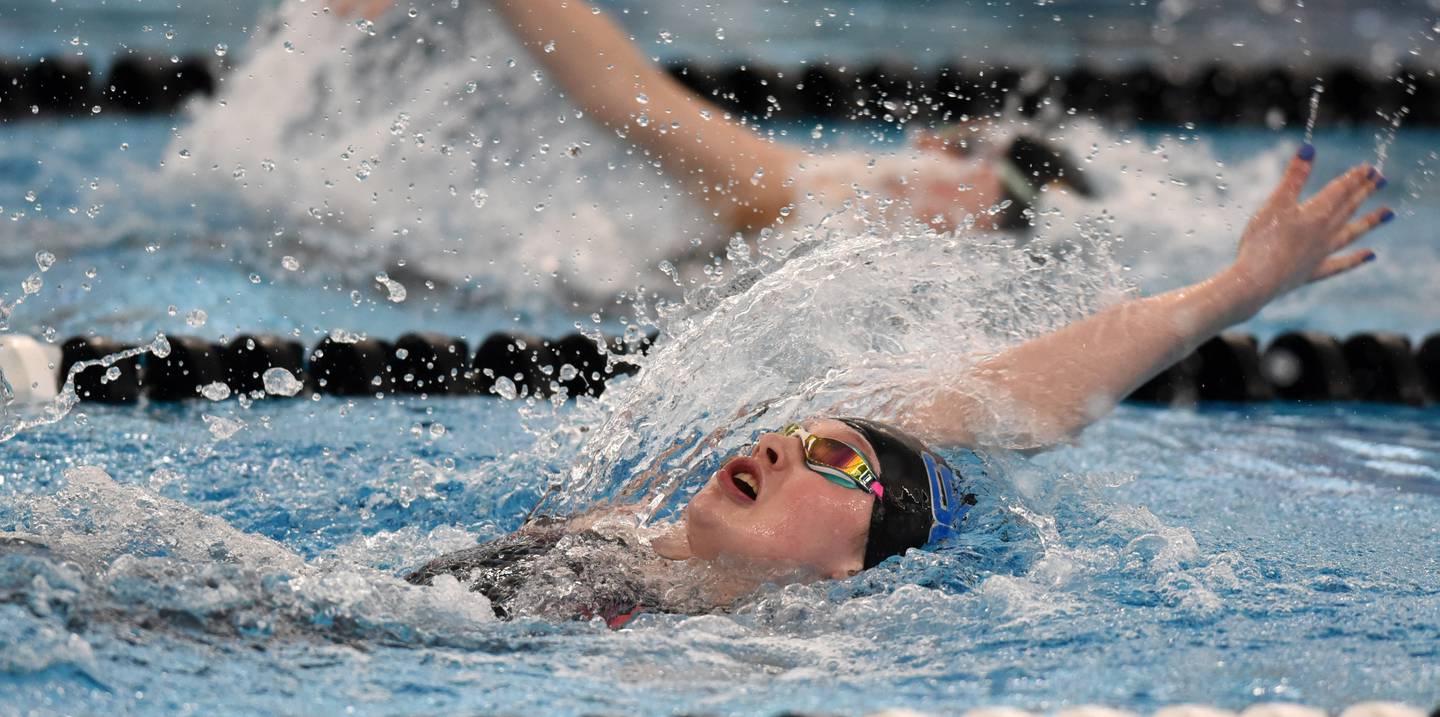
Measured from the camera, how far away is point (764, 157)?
3.77 meters

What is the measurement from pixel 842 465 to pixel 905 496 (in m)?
0.10

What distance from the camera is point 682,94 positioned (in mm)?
3824

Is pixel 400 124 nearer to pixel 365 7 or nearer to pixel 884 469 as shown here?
pixel 365 7

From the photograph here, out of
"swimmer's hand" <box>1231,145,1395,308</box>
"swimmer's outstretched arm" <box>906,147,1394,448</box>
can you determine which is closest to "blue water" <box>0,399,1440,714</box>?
"swimmer's outstretched arm" <box>906,147,1394,448</box>

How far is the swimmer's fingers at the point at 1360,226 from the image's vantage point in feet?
6.57

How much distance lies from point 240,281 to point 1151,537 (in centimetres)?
255

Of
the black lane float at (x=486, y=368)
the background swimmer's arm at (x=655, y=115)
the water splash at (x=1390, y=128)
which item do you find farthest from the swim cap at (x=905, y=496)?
the water splash at (x=1390, y=128)

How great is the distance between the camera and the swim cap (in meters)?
1.86

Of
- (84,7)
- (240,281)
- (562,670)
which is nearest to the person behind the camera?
(562,670)

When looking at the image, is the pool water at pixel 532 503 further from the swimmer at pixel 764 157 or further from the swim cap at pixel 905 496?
the swimmer at pixel 764 157

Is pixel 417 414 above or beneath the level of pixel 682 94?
beneath

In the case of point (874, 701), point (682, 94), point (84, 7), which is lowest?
point (874, 701)

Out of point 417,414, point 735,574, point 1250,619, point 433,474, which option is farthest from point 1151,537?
point 417,414

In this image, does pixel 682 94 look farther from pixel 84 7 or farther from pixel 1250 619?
pixel 84 7
